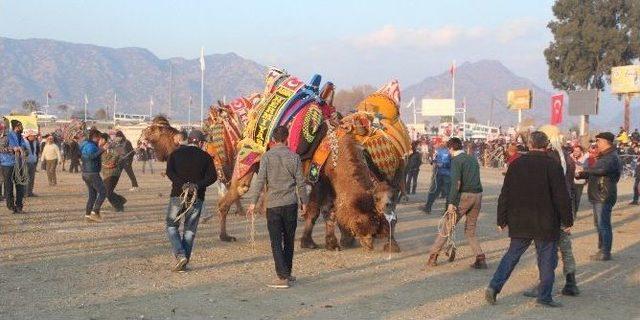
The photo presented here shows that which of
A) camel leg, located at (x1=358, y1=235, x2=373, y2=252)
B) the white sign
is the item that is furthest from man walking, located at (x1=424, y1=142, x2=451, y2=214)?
the white sign

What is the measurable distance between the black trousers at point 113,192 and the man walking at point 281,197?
7993 mm

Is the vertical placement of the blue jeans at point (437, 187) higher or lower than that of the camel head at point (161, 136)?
lower

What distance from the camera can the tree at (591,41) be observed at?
55969 mm

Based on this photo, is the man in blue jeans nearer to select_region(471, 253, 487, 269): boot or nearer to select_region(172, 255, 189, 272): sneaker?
select_region(172, 255, 189, 272): sneaker

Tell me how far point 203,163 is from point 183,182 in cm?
36

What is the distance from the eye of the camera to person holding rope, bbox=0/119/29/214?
1488 centimetres

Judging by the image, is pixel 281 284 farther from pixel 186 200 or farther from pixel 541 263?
pixel 541 263

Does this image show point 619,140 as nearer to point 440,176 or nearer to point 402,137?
point 440,176

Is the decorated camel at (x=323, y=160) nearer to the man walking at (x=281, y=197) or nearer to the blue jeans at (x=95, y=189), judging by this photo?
the man walking at (x=281, y=197)

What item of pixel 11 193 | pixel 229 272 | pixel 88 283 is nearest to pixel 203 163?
pixel 229 272

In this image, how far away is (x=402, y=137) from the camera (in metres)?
12.5

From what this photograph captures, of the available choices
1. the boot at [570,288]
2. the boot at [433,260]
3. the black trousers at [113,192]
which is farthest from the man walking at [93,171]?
the boot at [570,288]

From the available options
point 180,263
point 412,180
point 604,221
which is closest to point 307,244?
point 180,263

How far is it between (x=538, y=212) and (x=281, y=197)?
2.89 meters
